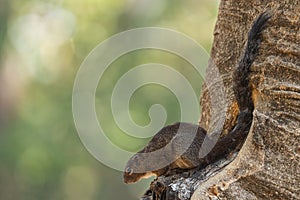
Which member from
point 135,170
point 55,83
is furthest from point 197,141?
point 55,83

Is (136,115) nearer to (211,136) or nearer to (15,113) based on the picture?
(15,113)

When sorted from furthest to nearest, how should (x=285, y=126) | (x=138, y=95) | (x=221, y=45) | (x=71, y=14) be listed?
1. (x=71, y=14)
2. (x=138, y=95)
3. (x=221, y=45)
4. (x=285, y=126)

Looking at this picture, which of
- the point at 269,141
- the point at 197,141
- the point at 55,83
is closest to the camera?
the point at 269,141

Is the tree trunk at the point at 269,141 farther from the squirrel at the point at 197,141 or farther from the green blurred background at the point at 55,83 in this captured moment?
the green blurred background at the point at 55,83

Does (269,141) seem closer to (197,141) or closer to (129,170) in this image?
(197,141)

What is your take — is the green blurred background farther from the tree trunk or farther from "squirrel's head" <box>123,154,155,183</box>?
the tree trunk

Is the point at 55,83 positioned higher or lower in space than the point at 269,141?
higher

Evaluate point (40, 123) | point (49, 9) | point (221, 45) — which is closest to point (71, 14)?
point (49, 9)
